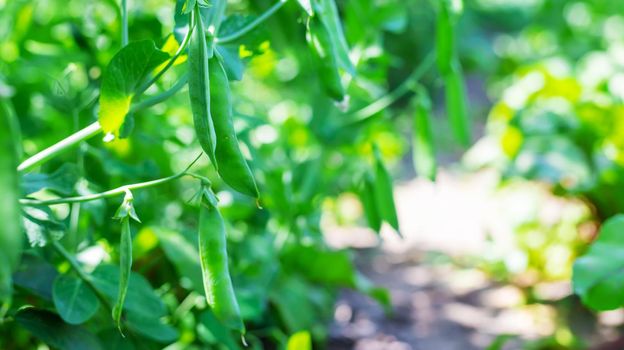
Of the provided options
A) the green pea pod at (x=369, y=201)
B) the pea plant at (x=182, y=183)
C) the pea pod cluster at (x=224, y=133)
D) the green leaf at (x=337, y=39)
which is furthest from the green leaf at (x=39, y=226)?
the green pea pod at (x=369, y=201)

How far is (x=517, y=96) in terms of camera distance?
6.29ft

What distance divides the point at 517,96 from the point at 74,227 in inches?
50.4

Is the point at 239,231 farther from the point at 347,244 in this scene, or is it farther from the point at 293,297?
the point at 347,244

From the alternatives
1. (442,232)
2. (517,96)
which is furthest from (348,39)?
(442,232)

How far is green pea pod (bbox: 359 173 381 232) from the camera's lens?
1.09m

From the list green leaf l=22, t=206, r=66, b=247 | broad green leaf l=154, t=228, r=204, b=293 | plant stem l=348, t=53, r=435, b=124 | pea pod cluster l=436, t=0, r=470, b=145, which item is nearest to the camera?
green leaf l=22, t=206, r=66, b=247

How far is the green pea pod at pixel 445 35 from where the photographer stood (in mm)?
1040

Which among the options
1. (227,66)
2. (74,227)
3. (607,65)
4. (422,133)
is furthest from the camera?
(607,65)

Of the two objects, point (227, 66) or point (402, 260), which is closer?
point (227, 66)

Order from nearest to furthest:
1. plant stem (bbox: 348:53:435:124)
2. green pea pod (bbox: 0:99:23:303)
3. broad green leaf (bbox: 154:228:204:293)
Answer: green pea pod (bbox: 0:99:23:303)
broad green leaf (bbox: 154:228:204:293)
plant stem (bbox: 348:53:435:124)

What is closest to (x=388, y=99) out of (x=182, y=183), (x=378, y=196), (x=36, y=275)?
(x=378, y=196)

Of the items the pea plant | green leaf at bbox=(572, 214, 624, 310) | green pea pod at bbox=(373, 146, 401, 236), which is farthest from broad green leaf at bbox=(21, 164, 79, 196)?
green leaf at bbox=(572, 214, 624, 310)

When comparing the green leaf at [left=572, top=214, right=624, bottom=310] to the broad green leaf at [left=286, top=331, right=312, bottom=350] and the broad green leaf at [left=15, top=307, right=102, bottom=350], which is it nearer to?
the broad green leaf at [left=286, top=331, right=312, bottom=350]

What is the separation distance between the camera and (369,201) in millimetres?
1119
